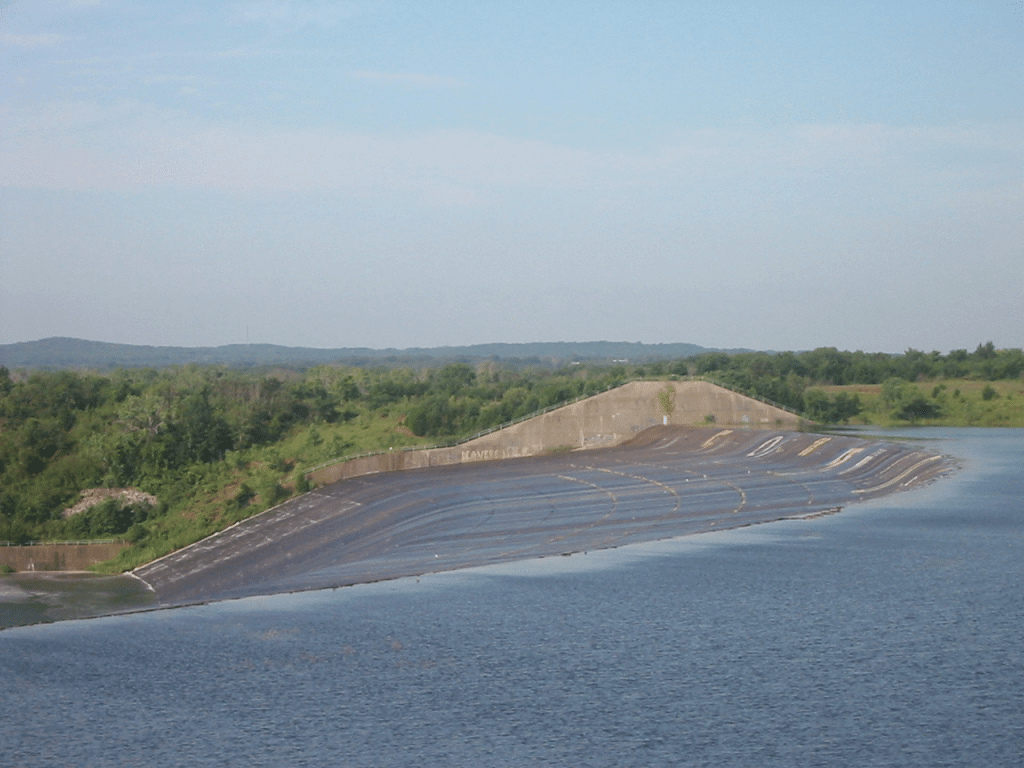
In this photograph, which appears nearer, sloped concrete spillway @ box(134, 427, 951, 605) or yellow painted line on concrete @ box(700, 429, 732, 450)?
sloped concrete spillway @ box(134, 427, 951, 605)

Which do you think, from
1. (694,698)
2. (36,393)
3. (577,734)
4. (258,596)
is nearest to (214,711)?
(577,734)

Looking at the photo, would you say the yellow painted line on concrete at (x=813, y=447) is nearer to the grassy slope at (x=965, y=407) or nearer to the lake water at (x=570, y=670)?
the lake water at (x=570, y=670)

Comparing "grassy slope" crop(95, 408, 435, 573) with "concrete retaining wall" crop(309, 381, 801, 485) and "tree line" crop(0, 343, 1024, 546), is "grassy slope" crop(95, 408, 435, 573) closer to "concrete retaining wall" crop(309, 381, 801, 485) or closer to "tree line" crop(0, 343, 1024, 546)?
"tree line" crop(0, 343, 1024, 546)

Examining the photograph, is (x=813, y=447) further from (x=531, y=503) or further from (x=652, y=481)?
(x=531, y=503)

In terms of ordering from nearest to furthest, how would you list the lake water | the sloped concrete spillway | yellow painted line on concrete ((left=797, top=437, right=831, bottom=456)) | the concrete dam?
1. the lake water
2. the sloped concrete spillway
3. the concrete dam
4. yellow painted line on concrete ((left=797, top=437, right=831, bottom=456))

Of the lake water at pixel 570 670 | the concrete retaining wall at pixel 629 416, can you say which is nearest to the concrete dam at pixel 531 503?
the concrete retaining wall at pixel 629 416

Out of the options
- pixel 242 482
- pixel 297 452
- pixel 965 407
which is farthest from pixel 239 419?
pixel 965 407

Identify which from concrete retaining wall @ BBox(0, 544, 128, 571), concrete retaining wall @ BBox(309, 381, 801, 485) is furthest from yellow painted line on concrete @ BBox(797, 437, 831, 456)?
concrete retaining wall @ BBox(0, 544, 128, 571)
